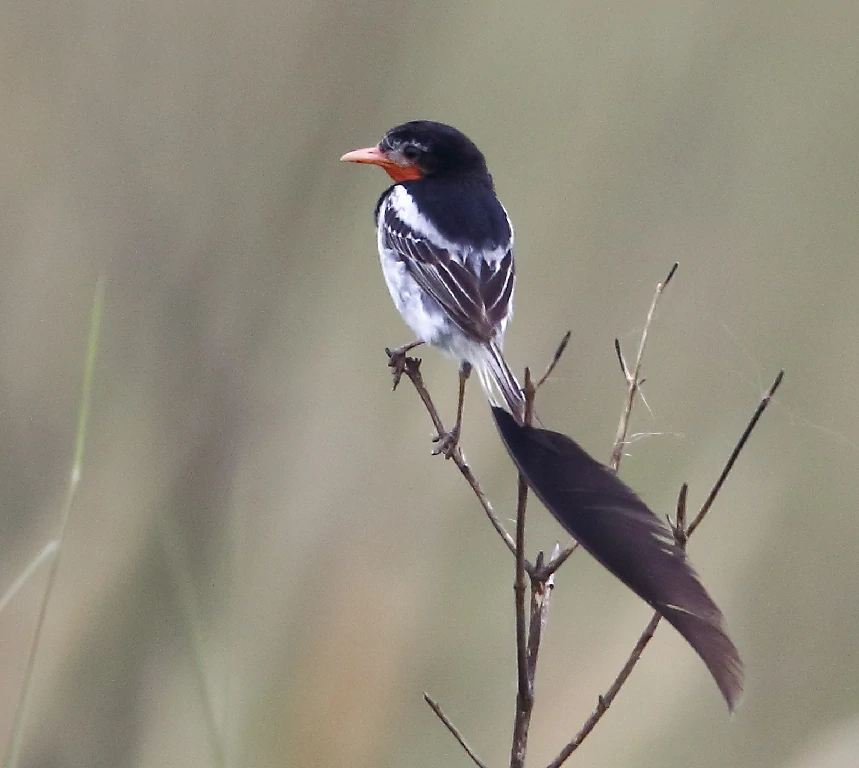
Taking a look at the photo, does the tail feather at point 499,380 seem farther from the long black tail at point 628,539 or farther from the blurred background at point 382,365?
the long black tail at point 628,539

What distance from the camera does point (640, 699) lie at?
224 cm

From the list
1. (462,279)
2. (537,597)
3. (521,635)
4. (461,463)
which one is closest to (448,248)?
(462,279)

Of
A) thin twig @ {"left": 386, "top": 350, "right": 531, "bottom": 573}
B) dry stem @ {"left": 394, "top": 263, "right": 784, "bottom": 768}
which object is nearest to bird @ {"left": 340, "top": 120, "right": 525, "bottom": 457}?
thin twig @ {"left": 386, "top": 350, "right": 531, "bottom": 573}

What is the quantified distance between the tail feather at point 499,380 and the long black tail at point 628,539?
0.51 meters

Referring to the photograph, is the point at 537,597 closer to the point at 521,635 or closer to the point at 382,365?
the point at 521,635

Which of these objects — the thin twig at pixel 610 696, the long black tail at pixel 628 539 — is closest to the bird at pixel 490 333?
Answer: the long black tail at pixel 628 539

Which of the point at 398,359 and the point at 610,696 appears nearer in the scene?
the point at 610,696

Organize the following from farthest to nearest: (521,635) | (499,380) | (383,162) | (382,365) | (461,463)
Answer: (383,162) → (382,365) → (499,380) → (461,463) → (521,635)

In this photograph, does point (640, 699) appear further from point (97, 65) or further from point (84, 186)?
point (97, 65)

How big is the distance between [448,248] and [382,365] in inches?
11.3

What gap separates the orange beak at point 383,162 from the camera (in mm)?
2537

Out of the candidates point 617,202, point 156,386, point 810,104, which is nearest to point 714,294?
point 617,202

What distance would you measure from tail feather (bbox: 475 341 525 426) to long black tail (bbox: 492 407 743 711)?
512mm

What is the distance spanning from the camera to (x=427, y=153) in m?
2.75
